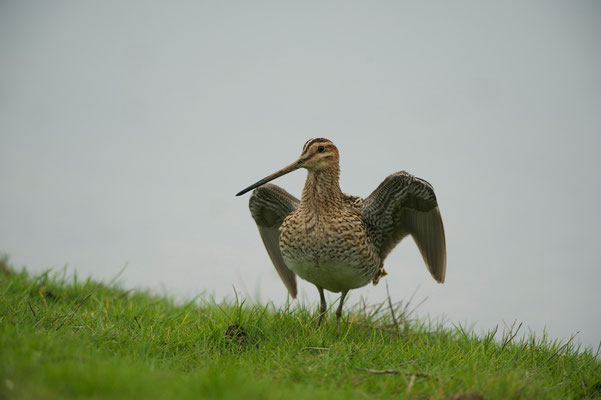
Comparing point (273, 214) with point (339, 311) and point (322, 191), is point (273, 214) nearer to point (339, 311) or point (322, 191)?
point (322, 191)

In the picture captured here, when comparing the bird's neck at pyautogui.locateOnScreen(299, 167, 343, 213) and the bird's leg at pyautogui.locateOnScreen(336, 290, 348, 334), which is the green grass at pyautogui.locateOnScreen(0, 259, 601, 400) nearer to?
the bird's leg at pyautogui.locateOnScreen(336, 290, 348, 334)

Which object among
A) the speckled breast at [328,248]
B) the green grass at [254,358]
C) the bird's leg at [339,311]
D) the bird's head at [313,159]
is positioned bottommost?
the green grass at [254,358]

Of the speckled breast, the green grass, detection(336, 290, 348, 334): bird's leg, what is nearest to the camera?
the green grass

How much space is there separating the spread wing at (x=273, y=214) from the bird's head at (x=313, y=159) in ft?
2.25

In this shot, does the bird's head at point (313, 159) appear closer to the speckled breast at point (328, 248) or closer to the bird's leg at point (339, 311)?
the speckled breast at point (328, 248)

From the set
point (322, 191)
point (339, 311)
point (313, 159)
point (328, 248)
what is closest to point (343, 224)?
point (328, 248)

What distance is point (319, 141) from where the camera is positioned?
584cm

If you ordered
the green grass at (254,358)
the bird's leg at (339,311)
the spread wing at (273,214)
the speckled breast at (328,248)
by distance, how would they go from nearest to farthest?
the green grass at (254,358) → the speckled breast at (328,248) → the bird's leg at (339,311) → the spread wing at (273,214)

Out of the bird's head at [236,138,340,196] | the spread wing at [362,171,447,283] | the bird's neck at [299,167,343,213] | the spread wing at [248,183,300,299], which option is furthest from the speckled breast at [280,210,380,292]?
the spread wing at [248,183,300,299]

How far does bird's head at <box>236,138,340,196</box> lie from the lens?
580 cm

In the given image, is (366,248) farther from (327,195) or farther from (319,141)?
(319,141)

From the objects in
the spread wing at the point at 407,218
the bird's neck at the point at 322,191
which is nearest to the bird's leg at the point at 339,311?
the spread wing at the point at 407,218

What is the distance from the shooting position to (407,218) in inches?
246

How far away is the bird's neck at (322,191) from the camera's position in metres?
5.65
